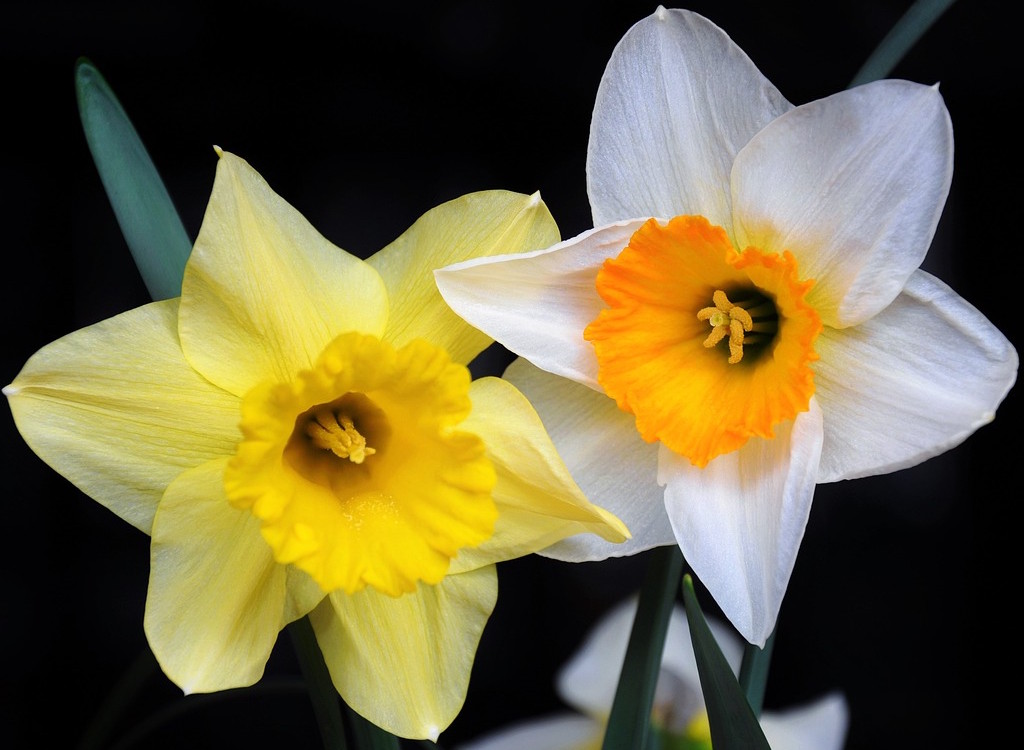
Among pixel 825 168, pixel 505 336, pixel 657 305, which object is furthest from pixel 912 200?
pixel 505 336

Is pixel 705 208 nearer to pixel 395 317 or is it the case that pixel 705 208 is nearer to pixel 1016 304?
pixel 395 317

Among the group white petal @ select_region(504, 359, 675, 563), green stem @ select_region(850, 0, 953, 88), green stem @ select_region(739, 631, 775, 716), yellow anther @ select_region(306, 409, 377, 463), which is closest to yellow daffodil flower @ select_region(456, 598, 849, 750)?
green stem @ select_region(739, 631, 775, 716)

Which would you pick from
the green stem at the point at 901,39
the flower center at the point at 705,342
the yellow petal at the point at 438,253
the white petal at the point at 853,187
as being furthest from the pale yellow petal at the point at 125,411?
the green stem at the point at 901,39

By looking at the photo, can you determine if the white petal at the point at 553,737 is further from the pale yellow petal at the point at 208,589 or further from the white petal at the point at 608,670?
the pale yellow petal at the point at 208,589

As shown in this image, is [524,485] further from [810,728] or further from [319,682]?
[810,728]

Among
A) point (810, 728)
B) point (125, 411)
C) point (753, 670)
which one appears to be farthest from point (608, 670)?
point (125, 411)
